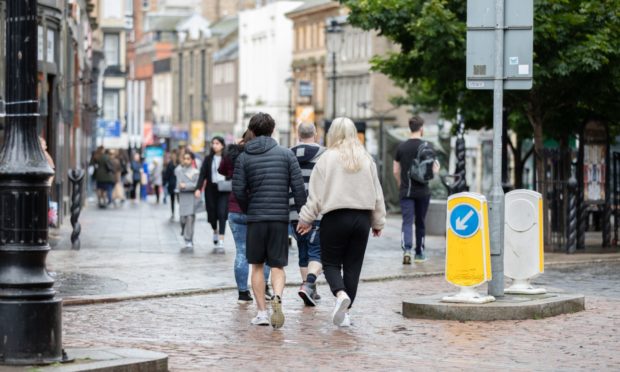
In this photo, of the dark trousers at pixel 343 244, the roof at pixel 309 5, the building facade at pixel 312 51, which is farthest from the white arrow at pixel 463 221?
the roof at pixel 309 5

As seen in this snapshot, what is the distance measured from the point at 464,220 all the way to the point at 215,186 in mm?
10017

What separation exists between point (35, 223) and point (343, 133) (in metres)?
4.02

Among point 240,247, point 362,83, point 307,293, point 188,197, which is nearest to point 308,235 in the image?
point 307,293

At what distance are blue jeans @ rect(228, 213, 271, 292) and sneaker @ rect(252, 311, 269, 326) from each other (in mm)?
1767

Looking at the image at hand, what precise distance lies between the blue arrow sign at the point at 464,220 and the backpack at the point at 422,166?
5914 millimetres

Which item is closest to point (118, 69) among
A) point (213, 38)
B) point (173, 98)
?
point (213, 38)

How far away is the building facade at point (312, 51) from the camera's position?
4178 inches

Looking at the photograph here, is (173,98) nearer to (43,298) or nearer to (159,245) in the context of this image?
(159,245)

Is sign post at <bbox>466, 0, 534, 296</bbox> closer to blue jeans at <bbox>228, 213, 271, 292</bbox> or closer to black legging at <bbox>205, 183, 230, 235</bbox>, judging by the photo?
blue jeans at <bbox>228, 213, 271, 292</bbox>

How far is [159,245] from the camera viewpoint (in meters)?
26.5

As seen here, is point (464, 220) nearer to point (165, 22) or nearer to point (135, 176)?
point (135, 176)

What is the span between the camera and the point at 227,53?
14025 centimetres

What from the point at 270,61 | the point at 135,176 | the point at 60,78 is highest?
the point at 270,61

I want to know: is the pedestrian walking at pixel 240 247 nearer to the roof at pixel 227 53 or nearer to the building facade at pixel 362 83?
the building facade at pixel 362 83
